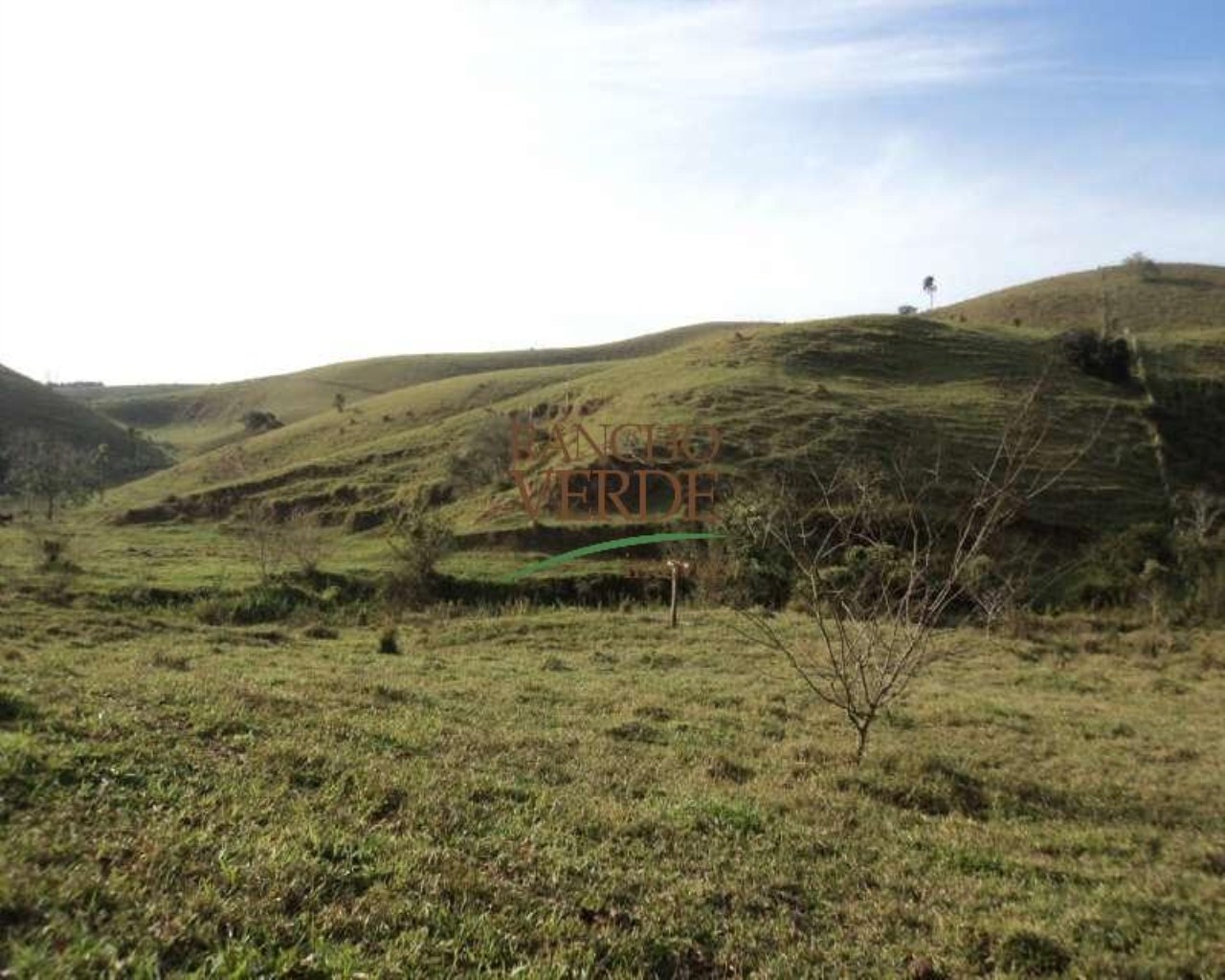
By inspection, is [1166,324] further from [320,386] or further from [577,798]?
[320,386]

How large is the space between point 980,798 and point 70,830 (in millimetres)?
7561

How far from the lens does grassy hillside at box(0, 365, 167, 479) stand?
80.4 m

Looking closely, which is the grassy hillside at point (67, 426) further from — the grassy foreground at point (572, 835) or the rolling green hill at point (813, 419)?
the grassy foreground at point (572, 835)

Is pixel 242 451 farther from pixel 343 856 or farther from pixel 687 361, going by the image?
pixel 343 856

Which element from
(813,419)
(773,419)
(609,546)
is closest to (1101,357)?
(813,419)

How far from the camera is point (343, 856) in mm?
5109

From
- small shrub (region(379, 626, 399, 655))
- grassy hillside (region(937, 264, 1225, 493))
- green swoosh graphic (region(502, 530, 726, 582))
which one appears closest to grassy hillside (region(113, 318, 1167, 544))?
grassy hillside (region(937, 264, 1225, 493))

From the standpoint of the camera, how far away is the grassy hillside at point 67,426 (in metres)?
80.4

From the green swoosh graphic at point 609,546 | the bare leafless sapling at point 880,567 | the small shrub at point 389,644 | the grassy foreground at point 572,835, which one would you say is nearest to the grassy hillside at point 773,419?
the bare leafless sapling at point 880,567

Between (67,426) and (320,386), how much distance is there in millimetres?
29433

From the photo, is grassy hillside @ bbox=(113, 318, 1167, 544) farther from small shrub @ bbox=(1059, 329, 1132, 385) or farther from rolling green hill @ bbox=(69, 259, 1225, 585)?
small shrub @ bbox=(1059, 329, 1132, 385)

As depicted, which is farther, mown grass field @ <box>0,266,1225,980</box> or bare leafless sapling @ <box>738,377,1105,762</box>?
bare leafless sapling @ <box>738,377,1105,762</box>

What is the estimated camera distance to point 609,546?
30.7 metres

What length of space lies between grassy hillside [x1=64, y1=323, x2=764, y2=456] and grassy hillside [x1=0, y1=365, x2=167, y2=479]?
868 cm
